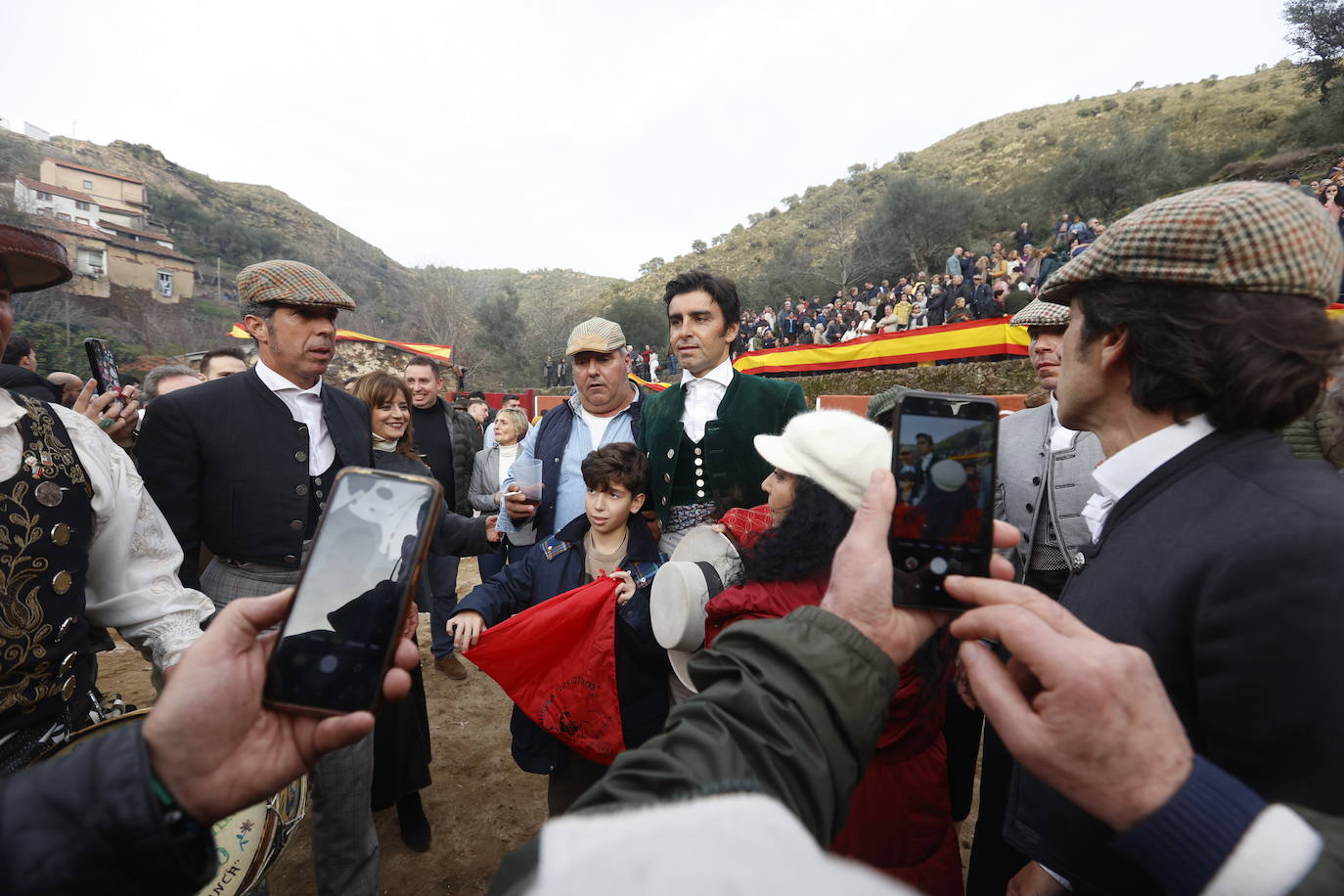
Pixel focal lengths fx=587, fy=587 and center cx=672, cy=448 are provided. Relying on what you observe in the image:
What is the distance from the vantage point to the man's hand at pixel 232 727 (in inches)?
35.6

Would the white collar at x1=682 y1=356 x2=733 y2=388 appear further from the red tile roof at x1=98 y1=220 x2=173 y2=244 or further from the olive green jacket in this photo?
the red tile roof at x1=98 y1=220 x2=173 y2=244

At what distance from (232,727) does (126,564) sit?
1153mm

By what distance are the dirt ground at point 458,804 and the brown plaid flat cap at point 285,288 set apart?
2.72m

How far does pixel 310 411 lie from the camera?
2.72 m

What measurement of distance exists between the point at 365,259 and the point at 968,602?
288 feet

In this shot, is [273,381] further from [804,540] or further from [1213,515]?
[1213,515]

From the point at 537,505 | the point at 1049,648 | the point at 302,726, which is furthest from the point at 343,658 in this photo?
the point at 537,505

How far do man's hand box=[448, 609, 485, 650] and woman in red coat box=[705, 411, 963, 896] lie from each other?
3.94 ft

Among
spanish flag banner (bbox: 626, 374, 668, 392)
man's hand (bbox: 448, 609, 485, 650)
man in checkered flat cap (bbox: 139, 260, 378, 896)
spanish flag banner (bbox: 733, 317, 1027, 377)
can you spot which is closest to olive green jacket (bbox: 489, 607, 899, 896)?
man's hand (bbox: 448, 609, 485, 650)

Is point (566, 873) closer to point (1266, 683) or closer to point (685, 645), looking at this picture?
point (1266, 683)

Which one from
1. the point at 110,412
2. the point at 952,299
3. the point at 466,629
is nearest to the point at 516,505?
the point at 466,629

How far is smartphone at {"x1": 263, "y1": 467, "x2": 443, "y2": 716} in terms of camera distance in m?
1.09

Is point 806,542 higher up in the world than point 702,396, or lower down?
lower down

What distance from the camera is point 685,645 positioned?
6.21ft
